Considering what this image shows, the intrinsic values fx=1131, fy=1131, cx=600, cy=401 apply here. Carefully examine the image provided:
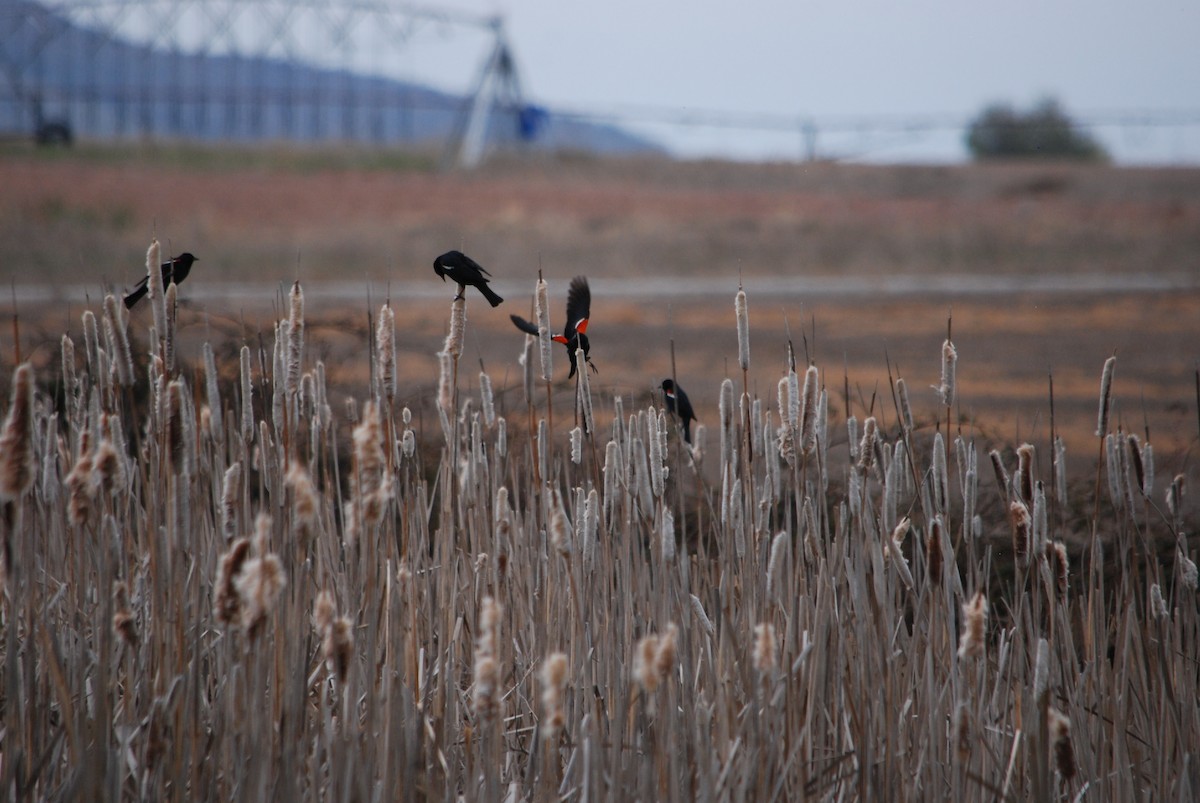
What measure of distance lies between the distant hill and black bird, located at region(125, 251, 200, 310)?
24467 millimetres

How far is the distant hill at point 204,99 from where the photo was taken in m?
26.8

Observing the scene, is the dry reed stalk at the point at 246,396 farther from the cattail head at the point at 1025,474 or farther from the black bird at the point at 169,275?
the cattail head at the point at 1025,474

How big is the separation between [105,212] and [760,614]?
50.0 feet

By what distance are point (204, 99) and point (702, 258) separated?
844 inches

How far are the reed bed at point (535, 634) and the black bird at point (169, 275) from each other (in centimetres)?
10

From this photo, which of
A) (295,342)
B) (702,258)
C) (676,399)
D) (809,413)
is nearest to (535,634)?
(676,399)

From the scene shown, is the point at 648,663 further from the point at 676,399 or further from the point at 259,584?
the point at 676,399

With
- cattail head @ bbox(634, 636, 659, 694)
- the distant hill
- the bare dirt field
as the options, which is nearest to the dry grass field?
cattail head @ bbox(634, 636, 659, 694)

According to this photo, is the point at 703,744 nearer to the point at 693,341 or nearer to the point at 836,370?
the point at 836,370

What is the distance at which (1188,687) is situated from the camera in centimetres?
185

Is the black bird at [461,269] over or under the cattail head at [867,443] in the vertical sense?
over

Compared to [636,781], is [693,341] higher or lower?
higher

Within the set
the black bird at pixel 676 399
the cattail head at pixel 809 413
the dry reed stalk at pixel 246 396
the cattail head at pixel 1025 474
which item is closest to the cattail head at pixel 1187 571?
the cattail head at pixel 1025 474

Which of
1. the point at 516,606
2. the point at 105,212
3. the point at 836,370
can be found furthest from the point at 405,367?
the point at 105,212
